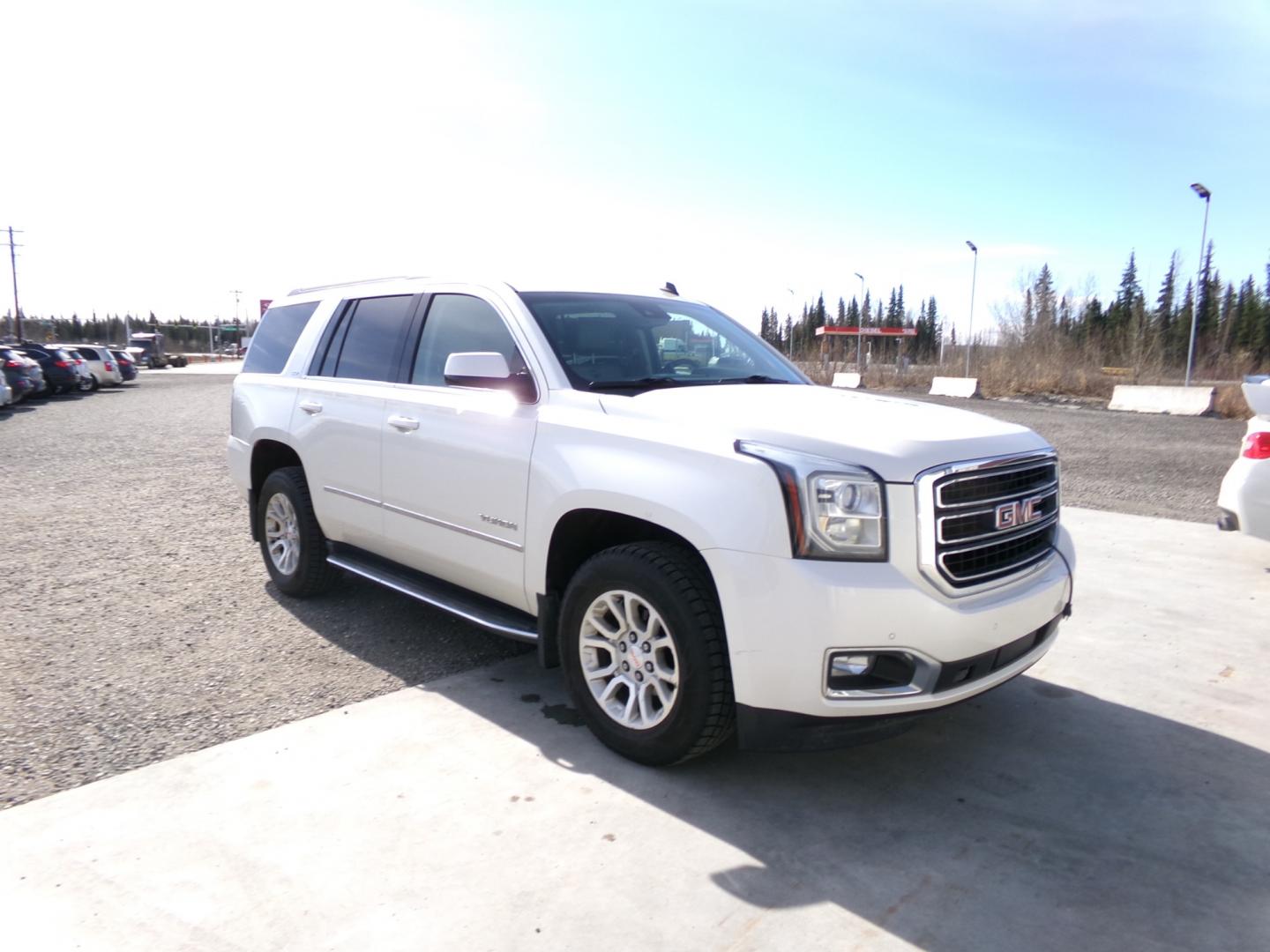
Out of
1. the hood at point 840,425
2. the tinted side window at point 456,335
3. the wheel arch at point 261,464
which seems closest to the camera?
the hood at point 840,425

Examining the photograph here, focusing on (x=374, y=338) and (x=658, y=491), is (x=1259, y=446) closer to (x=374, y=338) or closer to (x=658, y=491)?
(x=658, y=491)

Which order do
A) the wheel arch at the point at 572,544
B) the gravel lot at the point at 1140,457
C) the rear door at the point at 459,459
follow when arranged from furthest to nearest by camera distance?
the gravel lot at the point at 1140,457, the rear door at the point at 459,459, the wheel arch at the point at 572,544

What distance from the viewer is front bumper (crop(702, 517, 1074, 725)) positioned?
2895 millimetres

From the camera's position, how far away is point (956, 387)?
29.1 metres

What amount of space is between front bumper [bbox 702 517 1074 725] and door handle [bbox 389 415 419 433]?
1912 mm

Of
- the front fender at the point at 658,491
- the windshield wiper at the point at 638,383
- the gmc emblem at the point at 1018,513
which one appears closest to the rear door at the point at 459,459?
the front fender at the point at 658,491

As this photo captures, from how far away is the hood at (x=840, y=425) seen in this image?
3.01 metres

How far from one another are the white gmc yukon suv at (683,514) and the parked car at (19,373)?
2325cm

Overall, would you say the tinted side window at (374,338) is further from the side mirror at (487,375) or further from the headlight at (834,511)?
the headlight at (834,511)

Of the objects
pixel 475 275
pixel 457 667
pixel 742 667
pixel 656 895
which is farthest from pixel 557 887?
pixel 475 275

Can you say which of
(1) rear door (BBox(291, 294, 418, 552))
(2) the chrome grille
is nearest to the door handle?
(1) rear door (BBox(291, 294, 418, 552))

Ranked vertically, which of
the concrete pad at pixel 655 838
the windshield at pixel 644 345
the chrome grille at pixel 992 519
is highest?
the windshield at pixel 644 345

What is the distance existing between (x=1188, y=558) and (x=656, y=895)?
19.5 feet

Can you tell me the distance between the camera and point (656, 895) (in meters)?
2.73
